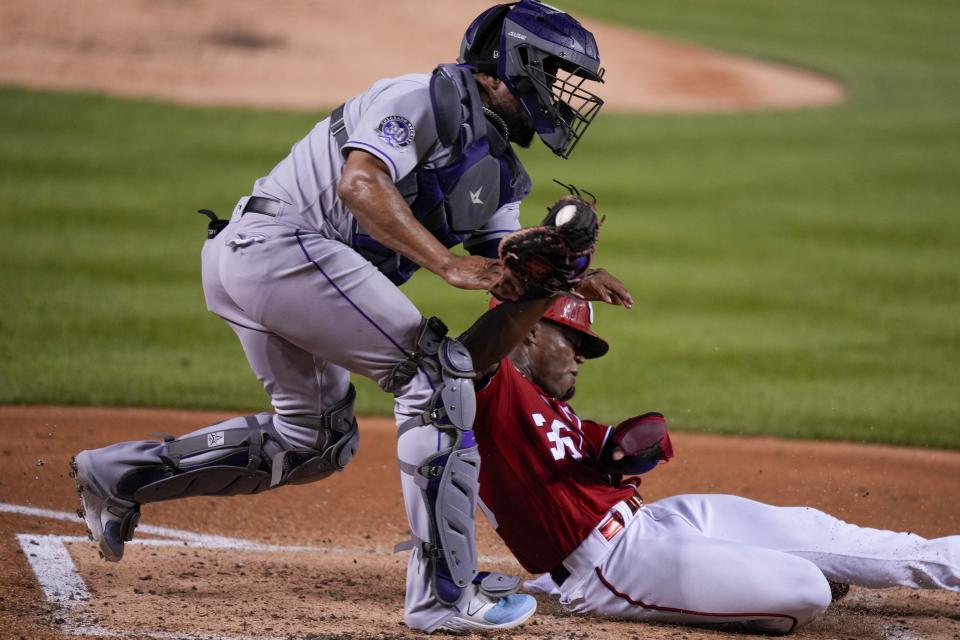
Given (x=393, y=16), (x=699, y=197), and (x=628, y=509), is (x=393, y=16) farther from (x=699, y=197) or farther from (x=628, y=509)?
(x=628, y=509)

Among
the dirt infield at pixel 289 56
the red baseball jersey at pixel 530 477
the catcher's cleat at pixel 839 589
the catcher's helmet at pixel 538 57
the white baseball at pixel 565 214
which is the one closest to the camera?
the white baseball at pixel 565 214

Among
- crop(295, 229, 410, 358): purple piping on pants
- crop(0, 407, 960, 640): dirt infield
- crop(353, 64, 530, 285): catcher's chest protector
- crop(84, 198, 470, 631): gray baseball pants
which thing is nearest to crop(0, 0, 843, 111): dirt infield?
crop(0, 407, 960, 640): dirt infield

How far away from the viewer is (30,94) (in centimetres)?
1555

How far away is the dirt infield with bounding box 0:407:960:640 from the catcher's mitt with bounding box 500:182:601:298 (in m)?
1.13

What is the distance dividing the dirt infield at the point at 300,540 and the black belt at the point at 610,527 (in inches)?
5.2

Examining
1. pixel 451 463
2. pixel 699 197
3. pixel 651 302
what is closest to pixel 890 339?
pixel 651 302

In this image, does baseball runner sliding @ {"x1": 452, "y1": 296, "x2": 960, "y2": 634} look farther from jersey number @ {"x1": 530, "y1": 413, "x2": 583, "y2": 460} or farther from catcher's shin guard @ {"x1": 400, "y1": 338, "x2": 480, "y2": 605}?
catcher's shin guard @ {"x1": 400, "y1": 338, "x2": 480, "y2": 605}

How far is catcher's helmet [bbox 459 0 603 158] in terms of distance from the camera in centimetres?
373

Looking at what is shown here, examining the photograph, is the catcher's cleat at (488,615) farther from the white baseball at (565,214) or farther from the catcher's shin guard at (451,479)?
the white baseball at (565,214)

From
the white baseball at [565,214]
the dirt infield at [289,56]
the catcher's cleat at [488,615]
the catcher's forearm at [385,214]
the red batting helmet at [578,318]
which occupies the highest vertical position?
the white baseball at [565,214]

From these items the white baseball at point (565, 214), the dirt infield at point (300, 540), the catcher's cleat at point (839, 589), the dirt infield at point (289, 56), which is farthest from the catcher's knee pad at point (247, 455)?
the dirt infield at point (289, 56)

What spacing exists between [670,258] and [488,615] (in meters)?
8.17

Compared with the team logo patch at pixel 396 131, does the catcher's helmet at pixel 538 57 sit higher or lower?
higher

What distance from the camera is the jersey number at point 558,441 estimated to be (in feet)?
13.0
